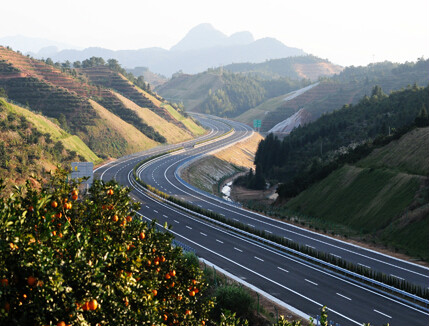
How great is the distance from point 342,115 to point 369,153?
58221 mm

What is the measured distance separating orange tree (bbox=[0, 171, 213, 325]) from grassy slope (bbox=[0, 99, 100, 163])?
88786mm

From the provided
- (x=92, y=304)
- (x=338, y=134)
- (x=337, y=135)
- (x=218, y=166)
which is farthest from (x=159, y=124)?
(x=92, y=304)

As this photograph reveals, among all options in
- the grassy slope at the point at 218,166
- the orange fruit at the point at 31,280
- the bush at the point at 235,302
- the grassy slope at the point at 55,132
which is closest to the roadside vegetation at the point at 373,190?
the grassy slope at the point at 218,166

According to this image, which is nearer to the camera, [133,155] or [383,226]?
[383,226]

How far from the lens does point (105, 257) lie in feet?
36.0

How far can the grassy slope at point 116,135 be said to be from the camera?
126000 millimetres

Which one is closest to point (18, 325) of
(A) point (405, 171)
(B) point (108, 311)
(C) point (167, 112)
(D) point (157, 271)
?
(B) point (108, 311)

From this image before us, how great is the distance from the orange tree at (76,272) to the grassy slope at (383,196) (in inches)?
1368

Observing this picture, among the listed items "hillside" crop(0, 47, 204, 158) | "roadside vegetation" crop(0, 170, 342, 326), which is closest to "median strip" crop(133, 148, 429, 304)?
"roadside vegetation" crop(0, 170, 342, 326)

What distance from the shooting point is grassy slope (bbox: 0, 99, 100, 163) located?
99188 mm

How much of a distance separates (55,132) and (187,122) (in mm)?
87481

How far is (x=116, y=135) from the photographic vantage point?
132 metres

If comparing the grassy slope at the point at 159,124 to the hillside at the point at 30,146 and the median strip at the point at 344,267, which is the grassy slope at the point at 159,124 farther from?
the median strip at the point at 344,267

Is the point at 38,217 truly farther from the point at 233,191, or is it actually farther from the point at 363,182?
the point at 233,191
